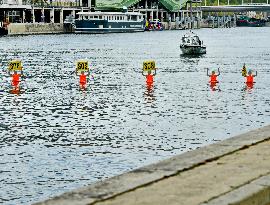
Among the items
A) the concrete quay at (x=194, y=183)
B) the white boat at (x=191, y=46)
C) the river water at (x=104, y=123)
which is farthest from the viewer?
the white boat at (x=191, y=46)

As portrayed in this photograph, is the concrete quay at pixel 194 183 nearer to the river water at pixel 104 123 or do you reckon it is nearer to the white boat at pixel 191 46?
the river water at pixel 104 123

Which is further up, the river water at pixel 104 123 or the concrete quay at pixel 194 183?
the concrete quay at pixel 194 183

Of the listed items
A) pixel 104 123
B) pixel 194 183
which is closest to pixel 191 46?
pixel 104 123

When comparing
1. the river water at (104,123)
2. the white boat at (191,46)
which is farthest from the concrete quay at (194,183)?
the white boat at (191,46)

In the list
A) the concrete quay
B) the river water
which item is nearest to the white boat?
the river water

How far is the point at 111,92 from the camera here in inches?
2136

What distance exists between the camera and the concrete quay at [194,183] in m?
11.4

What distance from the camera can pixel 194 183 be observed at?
41.2 feet

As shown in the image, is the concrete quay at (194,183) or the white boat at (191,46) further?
the white boat at (191,46)

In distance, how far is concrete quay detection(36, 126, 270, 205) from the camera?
37.5ft

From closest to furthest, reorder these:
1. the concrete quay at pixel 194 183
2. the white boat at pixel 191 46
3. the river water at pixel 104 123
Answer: the concrete quay at pixel 194 183
the river water at pixel 104 123
the white boat at pixel 191 46

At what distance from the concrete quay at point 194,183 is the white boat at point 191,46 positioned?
93830mm

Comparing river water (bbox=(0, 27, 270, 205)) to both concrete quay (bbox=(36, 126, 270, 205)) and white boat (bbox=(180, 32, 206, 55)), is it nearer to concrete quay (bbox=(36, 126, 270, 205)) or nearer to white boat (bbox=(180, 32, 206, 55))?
concrete quay (bbox=(36, 126, 270, 205))

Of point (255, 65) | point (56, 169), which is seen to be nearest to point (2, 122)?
point (56, 169)
